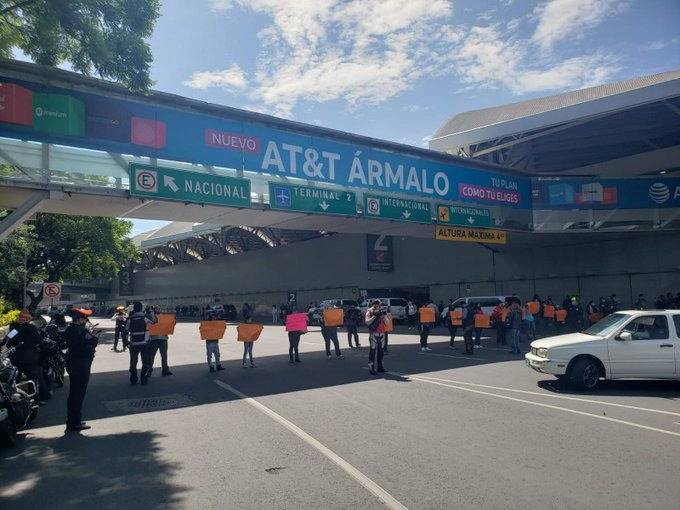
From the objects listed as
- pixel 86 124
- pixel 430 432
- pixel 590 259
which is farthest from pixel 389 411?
pixel 590 259

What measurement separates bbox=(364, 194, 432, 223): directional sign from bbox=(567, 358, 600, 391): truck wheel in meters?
10.6

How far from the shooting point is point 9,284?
27.4 m

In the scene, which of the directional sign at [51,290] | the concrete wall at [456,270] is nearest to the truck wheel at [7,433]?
the directional sign at [51,290]

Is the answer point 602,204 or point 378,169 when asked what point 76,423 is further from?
point 602,204

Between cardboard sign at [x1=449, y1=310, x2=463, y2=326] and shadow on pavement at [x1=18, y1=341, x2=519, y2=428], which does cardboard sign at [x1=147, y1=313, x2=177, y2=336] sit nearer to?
shadow on pavement at [x1=18, y1=341, x2=519, y2=428]

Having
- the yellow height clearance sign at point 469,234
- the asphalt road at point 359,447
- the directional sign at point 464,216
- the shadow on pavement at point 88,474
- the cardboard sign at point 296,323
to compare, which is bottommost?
the asphalt road at point 359,447

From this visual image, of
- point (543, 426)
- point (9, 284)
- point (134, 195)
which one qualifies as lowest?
point (543, 426)

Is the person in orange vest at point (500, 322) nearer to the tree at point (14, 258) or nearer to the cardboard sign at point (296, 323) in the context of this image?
the cardboard sign at point (296, 323)

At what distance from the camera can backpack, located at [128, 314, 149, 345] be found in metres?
11.5

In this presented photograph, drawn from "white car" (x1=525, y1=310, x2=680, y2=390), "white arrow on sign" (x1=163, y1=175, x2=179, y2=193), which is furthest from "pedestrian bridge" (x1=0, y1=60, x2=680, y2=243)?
"white car" (x1=525, y1=310, x2=680, y2=390)

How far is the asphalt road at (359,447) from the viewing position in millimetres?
4852

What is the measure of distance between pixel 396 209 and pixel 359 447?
46.7 ft

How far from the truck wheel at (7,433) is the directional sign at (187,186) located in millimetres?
8486

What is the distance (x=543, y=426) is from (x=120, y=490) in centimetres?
543
